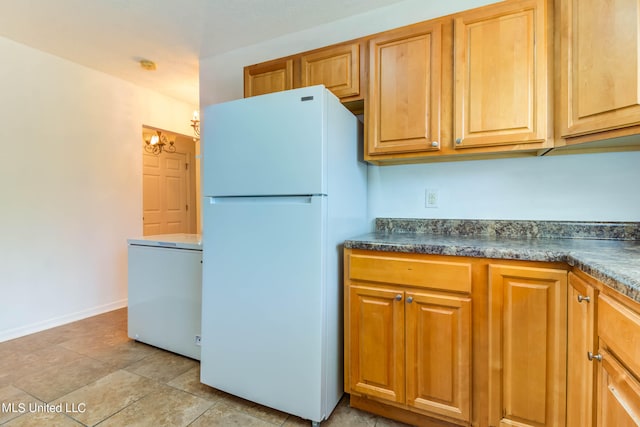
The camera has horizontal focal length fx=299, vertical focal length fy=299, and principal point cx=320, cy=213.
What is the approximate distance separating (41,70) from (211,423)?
3.20 metres

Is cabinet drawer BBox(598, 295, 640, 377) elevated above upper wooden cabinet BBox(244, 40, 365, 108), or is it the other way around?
upper wooden cabinet BBox(244, 40, 365, 108)

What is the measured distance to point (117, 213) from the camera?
3.23 meters

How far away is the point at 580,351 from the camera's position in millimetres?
1055

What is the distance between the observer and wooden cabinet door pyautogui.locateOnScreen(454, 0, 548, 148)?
1398 mm

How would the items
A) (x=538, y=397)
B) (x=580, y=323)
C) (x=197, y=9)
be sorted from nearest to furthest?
1. (x=580, y=323)
2. (x=538, y=397)
3. (x=197, y=9)

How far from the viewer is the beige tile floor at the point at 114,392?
148 centimetres

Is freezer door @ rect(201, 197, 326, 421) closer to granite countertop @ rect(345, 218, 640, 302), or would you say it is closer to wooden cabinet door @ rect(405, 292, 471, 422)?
granite countertop @ rect(345, 218, 640, 302)

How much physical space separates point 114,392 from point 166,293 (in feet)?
2.11

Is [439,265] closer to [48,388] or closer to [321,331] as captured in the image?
[321,331]

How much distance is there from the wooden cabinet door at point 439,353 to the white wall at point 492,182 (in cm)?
72

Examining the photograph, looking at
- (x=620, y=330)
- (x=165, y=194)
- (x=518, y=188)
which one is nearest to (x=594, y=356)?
(x=620, y=330)

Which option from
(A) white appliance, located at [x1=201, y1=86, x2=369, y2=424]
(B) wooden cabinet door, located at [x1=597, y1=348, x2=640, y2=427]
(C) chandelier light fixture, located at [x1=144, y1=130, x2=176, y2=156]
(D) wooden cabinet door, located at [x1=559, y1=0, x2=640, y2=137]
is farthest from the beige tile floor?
(C) chandelier light fixture, located at [x1=144, y1=130, x2=176, y2=156]

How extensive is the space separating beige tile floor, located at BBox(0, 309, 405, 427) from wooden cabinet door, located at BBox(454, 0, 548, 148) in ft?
5.07

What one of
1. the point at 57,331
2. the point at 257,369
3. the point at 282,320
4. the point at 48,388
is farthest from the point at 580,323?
the point at 57,331
